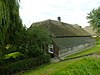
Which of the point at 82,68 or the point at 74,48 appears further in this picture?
the point at 74,48

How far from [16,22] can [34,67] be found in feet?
20.1

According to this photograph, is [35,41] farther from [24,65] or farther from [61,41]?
[61,41]

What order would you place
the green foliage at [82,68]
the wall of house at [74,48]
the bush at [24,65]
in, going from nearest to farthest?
the green foliage at [82,68], the bush at [24,65], the wall of house at [74,48]

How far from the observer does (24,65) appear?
23.5 m

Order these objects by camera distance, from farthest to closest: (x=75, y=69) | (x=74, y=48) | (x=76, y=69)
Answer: (x=74, y=48) → (x=76, y=69) → (x=75, y=69)

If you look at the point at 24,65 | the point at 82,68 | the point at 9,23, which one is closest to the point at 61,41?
the point at 24,65

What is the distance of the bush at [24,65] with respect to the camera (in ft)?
71.4

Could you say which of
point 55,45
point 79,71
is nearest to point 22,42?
point 79,71

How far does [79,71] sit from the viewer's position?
20.6m

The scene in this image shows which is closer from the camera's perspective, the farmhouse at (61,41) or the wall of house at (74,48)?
the farmhouse at (61,41)

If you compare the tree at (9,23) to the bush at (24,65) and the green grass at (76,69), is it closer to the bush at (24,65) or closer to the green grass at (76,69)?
the bush at (24,65)

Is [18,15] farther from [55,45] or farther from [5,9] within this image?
[55,45]

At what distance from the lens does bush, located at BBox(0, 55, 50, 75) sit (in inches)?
857

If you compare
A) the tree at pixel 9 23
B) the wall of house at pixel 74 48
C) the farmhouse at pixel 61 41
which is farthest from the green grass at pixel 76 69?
the wall of house at pixel 74 48
